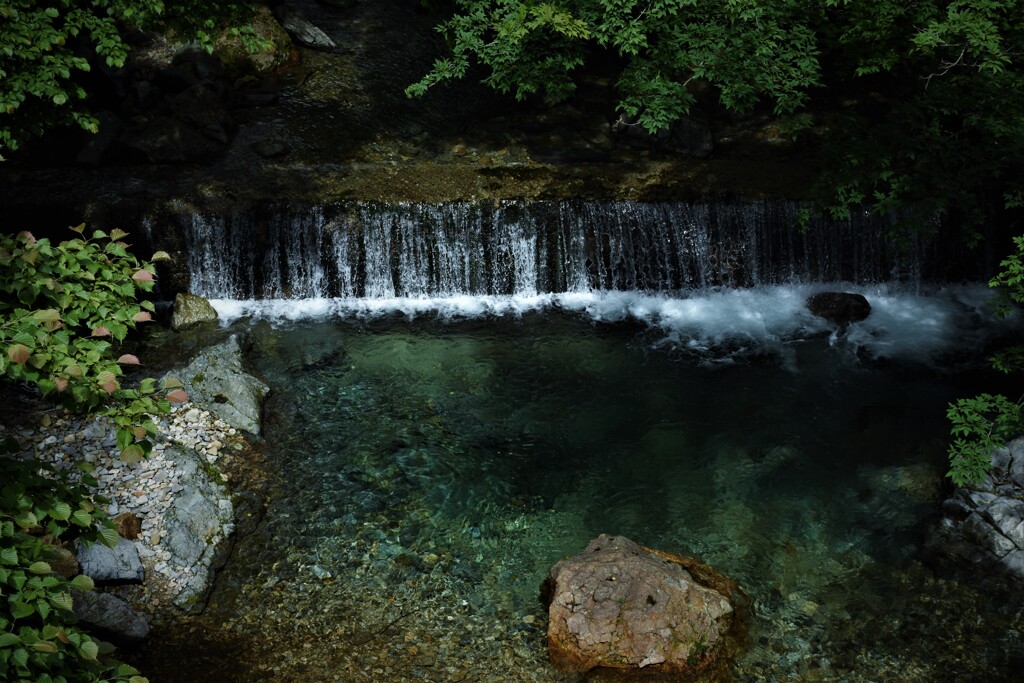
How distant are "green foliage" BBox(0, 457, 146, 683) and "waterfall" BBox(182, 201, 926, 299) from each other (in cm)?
975

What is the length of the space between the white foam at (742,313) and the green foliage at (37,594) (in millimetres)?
8988

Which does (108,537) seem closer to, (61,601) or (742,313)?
(61,601)

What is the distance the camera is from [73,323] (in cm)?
456

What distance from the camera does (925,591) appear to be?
7.67m

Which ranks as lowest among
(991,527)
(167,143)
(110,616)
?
(991,527)

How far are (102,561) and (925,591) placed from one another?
7886 millimetres

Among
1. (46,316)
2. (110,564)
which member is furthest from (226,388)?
→ (46,316)

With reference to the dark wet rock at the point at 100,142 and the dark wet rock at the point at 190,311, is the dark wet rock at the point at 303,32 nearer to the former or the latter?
the dark wet rock at the point at 100,142

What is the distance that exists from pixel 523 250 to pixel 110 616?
9024 millimetres

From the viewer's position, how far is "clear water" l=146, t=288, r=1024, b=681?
7.00m

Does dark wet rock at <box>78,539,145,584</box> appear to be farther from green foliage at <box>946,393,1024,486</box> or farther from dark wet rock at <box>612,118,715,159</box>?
dark wet rock at <box>612,118,715,159</box>

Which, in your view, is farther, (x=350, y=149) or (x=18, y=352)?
(x=350, y=149)

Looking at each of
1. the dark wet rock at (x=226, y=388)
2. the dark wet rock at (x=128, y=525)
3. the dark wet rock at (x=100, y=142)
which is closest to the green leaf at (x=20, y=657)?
the dark wet rock at (x=128, y=525)

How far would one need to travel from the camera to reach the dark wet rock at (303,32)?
Answer: 1795cm
